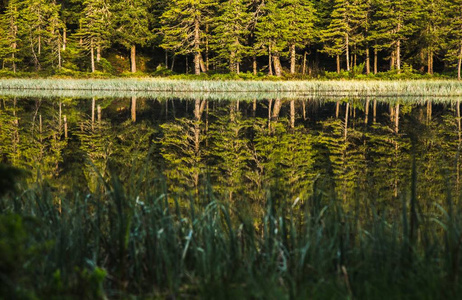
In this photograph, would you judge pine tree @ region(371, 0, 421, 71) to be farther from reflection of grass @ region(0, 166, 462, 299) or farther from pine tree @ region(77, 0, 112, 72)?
reflection of grass @ region(0, 166, 462, 299)

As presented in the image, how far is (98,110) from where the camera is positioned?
15.1 m

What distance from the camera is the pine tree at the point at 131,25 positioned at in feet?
140

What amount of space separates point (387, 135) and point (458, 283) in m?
8.11

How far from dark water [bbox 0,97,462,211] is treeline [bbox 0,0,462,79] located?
25.3m

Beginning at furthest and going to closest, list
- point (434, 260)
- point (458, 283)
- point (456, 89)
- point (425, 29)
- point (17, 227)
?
point (425, 29)
point (456, 89)
point (434, 260)
point (458, 283)
point (17, 227)

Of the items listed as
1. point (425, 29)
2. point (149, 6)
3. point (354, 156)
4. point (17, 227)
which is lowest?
point (354, 156)

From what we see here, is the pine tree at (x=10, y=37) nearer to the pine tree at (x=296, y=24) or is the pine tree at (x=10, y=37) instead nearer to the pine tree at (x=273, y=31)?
the pine tree at (x=273, y=31)

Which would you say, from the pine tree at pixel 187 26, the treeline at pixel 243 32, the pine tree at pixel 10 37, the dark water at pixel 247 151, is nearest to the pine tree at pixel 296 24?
the treeline at pixel 243 32

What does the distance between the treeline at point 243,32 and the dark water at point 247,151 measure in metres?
25.3

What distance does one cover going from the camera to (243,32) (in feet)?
127

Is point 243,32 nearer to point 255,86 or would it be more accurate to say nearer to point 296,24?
point 296,24

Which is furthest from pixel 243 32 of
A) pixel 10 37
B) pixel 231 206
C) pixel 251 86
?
pixel 231 206

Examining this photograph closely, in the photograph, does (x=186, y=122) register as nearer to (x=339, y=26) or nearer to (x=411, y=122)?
(x=411, y=122)

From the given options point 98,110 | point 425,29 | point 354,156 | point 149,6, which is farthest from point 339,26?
point 354,156
